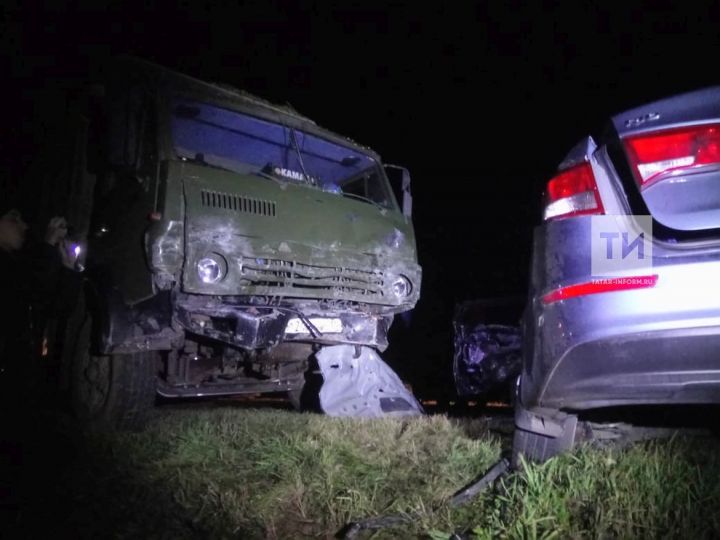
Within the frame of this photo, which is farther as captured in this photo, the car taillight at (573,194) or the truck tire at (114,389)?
the truck tire at (114,389)

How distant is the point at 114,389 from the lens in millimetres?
3408

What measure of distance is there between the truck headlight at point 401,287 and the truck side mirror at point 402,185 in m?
0.79

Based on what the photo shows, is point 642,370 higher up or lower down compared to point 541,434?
higher up

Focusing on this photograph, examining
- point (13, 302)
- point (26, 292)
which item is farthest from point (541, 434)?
point (13, 302)

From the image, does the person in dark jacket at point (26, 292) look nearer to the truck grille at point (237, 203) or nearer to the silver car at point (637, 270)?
the truck grille at point (237, 203)

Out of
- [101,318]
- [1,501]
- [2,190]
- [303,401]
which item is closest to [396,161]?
[2,190]

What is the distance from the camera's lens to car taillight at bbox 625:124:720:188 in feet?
5.13

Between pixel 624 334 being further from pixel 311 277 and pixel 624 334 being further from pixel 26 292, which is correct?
pixel 26 292

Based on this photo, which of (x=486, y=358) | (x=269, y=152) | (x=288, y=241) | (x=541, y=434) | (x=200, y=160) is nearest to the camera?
(x=541, y=434)

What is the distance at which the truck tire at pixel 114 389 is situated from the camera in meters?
3.42

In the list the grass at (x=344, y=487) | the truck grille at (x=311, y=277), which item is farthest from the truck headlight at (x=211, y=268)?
the grass at (x=344, y=487)
